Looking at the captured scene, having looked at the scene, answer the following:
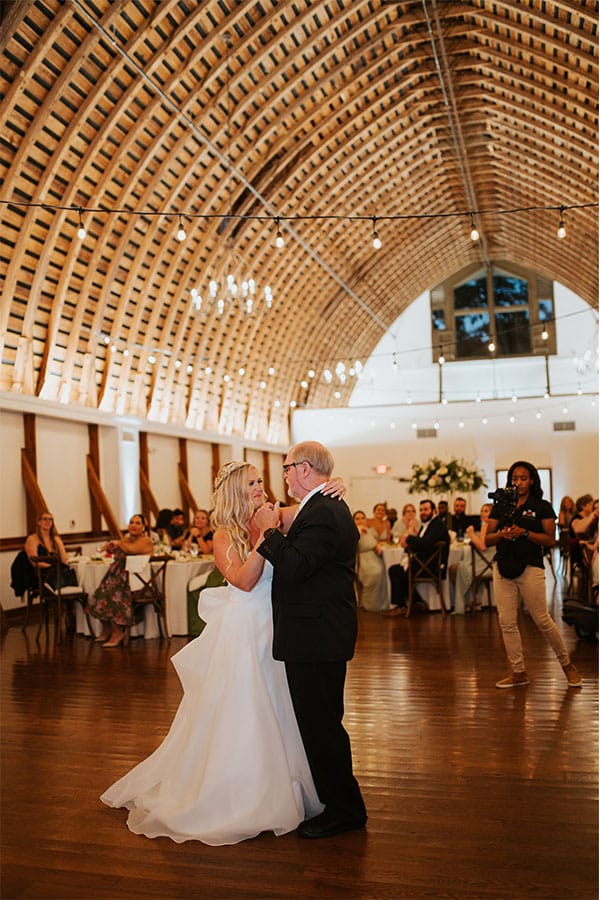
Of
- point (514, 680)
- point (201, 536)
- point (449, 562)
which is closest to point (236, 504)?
point (514, 680)

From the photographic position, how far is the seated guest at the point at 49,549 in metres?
9.67

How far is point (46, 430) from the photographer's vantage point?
1307cm

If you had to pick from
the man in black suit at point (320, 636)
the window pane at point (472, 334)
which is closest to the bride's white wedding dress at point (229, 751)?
the man in black suit at point (320, 636)

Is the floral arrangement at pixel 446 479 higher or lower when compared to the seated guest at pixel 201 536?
higher

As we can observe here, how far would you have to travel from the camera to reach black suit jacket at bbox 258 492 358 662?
358 cm

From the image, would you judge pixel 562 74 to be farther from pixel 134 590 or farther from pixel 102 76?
pixel 134 590

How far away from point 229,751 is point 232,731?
0.08 metres

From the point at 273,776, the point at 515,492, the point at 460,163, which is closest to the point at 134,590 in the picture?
the point at 515,492

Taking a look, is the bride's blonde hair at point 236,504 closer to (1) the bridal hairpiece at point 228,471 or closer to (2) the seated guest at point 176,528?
(1) the bridal hairpiece at point 228,471

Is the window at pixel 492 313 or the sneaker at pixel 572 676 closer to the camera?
the sneaker at pixel 572 676

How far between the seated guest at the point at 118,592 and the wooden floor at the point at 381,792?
1366 mm

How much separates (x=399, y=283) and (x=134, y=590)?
1605cm

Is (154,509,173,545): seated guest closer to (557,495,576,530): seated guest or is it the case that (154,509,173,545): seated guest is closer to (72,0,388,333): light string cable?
(72,0,388,333): light string cable

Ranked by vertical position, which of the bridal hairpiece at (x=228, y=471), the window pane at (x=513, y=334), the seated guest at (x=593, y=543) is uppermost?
the window pane at (x=513, y=334)
